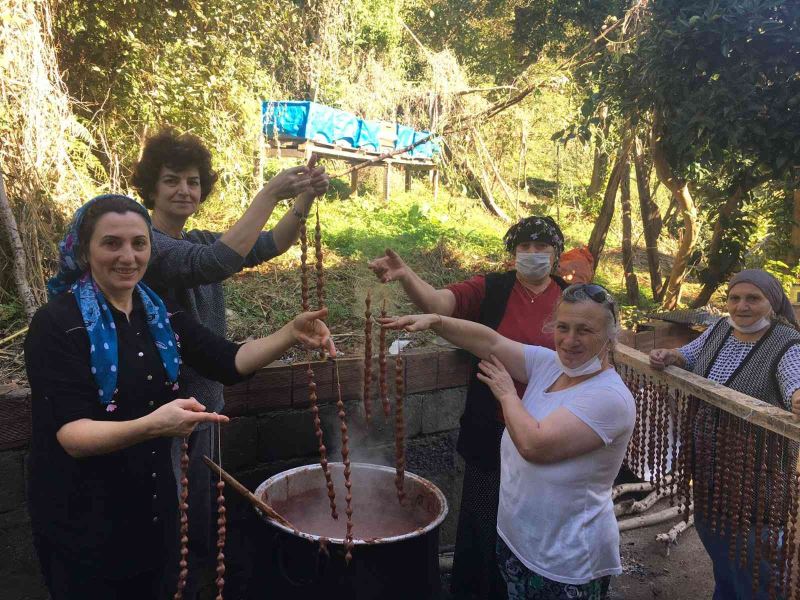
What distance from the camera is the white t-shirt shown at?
92.3 inches

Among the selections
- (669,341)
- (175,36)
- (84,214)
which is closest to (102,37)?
(175,36)

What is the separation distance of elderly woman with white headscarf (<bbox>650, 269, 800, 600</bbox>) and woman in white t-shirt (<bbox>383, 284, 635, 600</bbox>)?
999 millimetres

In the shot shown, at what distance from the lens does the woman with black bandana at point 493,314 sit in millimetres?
3182

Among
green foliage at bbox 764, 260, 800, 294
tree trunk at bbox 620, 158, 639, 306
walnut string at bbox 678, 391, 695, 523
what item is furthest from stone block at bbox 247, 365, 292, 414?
tree trunk at bbox 620, 158, 639, 306

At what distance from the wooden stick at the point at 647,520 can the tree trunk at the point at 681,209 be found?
395 centimetres

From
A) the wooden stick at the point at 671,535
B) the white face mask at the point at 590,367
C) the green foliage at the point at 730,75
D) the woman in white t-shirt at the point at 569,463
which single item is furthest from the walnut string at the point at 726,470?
the green foliage at the point at 730,75

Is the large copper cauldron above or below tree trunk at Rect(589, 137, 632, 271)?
below

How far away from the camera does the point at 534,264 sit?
319 cm

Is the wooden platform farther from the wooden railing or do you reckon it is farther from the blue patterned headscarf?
the blue patterned headscarf

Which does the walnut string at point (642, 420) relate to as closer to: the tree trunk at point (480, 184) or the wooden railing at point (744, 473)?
the wooden railing at point (744, 473)

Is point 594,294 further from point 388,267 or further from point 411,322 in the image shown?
point 388,267

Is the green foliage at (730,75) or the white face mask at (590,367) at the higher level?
the green foliage at (730,75)

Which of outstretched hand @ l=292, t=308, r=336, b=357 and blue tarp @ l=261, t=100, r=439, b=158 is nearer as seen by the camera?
outstretched hand @ l=292, t=308, r=336, b=357

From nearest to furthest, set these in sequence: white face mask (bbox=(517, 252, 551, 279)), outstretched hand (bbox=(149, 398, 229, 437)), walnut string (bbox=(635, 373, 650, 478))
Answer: outstretched hand (bbox=(149, 398, 229, 437)), white face mask (bbox=(517, 252, 551, 279)), walnut string (bbox=(635, 373, 650, 478))
